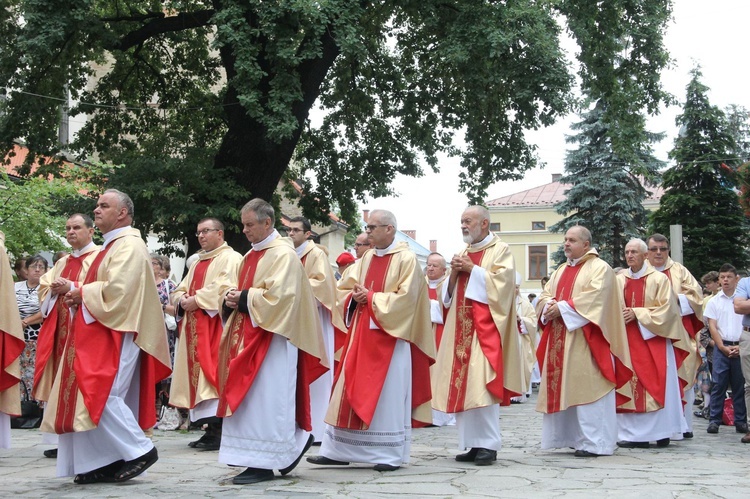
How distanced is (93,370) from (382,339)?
2275 mm

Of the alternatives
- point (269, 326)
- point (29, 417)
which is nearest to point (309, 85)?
point (29, 417)

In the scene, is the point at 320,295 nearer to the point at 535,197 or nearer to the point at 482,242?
the point at 482,242

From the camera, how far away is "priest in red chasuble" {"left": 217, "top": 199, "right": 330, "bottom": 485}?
23.5ft

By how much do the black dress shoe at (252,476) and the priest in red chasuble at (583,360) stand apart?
2.94m

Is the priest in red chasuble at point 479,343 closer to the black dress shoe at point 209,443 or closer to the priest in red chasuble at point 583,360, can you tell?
the priest in red chasuble at point 583,360

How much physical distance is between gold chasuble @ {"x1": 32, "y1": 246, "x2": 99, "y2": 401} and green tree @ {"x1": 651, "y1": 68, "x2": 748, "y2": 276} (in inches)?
1191

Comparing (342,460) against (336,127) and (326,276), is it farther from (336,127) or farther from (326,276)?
(336,127)

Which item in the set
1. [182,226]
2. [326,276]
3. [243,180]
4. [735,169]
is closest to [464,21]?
[243,180]

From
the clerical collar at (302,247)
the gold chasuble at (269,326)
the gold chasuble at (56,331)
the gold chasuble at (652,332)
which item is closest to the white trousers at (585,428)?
the gold chasuble at (652,332)

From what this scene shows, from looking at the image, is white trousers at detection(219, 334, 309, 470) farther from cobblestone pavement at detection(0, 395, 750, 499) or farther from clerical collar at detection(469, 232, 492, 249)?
clerical collar at detection(469, 232, 492, 249)

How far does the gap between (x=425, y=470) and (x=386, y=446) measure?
0.35m

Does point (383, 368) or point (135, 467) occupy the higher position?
point (383, 368)

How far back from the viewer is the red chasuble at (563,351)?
358 inches

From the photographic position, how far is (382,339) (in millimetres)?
8078
